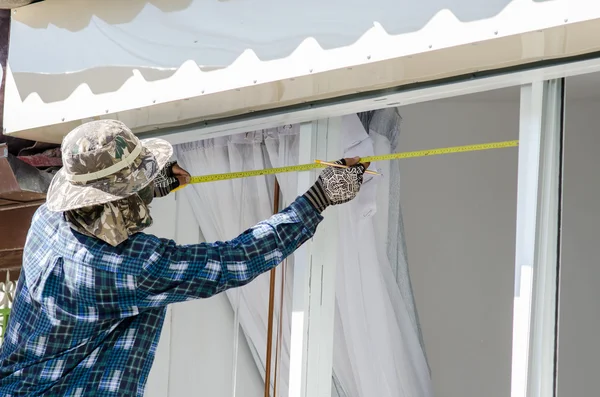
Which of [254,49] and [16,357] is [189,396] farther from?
[254,49]

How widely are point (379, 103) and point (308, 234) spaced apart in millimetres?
601

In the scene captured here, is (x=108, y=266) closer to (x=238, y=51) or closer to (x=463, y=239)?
(x=238, y=51)

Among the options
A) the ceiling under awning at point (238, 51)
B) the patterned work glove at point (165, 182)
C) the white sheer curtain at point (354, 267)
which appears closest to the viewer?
the ceiling under awning at point (238, 51)

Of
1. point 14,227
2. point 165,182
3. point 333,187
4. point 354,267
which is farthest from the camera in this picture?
point 14,227

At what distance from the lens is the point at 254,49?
122 inches

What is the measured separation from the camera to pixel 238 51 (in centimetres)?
316

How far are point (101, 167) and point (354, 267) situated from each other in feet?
5.27

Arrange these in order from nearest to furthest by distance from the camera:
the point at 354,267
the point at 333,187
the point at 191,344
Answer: the point at 333,187 < the point at 354,267 < the point at 191,344

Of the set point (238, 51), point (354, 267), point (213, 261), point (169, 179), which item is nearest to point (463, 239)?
point (354, 267)

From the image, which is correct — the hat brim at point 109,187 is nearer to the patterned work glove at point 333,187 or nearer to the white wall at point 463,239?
the patterned work glove at point 333,187

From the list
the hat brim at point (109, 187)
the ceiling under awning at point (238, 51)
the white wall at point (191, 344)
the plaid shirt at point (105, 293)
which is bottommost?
the white wall at point (191, 344)

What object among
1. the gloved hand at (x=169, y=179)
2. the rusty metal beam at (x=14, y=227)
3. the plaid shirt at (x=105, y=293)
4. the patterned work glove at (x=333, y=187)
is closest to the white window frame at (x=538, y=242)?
the patterned work glove at (x=333, y=187)

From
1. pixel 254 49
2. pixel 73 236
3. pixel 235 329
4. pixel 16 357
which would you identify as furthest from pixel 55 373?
pixel 235 329

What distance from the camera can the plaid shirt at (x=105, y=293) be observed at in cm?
267
